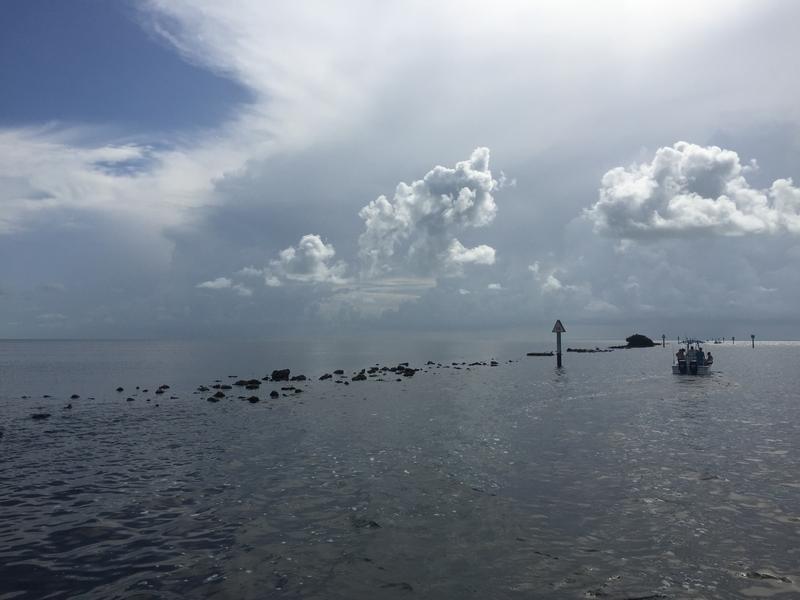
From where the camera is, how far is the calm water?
12359 mm

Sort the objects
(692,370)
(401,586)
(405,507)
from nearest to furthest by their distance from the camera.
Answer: (401,586) < (405,507) < (692,370)

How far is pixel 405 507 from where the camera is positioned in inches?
701

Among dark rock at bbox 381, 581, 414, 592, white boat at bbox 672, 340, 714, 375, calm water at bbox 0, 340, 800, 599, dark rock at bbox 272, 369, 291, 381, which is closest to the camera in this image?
dark rock at bbox 381, 581, 414, 592

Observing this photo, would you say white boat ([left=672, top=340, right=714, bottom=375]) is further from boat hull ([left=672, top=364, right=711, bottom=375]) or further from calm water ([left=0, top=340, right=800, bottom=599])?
calm water ([left=0, top=340, right=800, bottom=599])

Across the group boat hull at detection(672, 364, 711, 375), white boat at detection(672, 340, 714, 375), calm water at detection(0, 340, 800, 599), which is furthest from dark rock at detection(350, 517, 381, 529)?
boat hull at detection(672, 364, 711, 375)

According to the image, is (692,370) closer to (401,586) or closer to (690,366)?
(690,366)

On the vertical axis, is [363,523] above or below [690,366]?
below

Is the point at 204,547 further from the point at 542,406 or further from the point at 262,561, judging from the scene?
the point at 542,406

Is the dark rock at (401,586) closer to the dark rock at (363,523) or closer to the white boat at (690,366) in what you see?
the dark rock at (363,523)

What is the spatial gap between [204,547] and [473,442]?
57.5 feet

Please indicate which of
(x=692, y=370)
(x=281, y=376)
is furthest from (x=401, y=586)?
(x=692, y=370)

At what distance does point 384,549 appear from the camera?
14227 millimetres

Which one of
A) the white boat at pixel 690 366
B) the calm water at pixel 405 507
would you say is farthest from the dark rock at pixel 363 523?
the white boat at pixel 690 366

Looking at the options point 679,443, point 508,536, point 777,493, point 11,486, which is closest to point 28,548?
point 11,486
